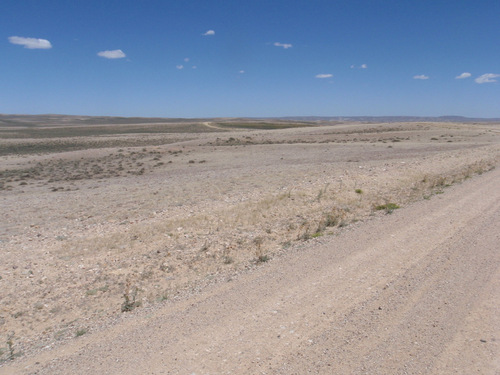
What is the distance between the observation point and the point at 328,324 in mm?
5715

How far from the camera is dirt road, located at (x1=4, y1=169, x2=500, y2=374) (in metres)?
4.90

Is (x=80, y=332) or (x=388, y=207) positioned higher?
(x=388, y=207)

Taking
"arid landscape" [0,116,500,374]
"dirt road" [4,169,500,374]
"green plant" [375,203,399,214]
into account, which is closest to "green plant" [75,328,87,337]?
"arid landscape" [0,116,500,374]

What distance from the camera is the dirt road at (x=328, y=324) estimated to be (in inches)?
193

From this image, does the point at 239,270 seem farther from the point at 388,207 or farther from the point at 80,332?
the point at 388,207

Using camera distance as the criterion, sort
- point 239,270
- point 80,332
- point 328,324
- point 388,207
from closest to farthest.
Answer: point 328,324 → point 80,332 → point 239,270 → point 388,207

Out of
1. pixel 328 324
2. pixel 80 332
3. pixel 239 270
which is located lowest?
pixel 80 332

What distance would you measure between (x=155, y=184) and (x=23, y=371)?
1932 centimetres

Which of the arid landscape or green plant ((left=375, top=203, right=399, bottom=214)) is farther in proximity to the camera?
green plant ((left=375, top=203, right=399, bottom=214))

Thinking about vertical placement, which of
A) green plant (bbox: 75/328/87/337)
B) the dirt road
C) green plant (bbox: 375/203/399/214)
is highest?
→ green plant (bbox: 375/203/399/214)

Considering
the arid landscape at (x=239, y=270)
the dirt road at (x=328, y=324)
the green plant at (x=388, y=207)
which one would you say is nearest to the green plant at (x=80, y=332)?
the arid landscape at (x=239, y=270)

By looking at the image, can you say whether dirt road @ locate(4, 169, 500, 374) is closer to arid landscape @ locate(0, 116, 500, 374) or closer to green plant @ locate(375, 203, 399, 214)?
arid landscape @ locate(0, 116, 500, 374)

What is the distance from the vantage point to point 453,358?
15.8ft

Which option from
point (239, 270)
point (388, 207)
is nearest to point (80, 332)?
point (239, 270)
